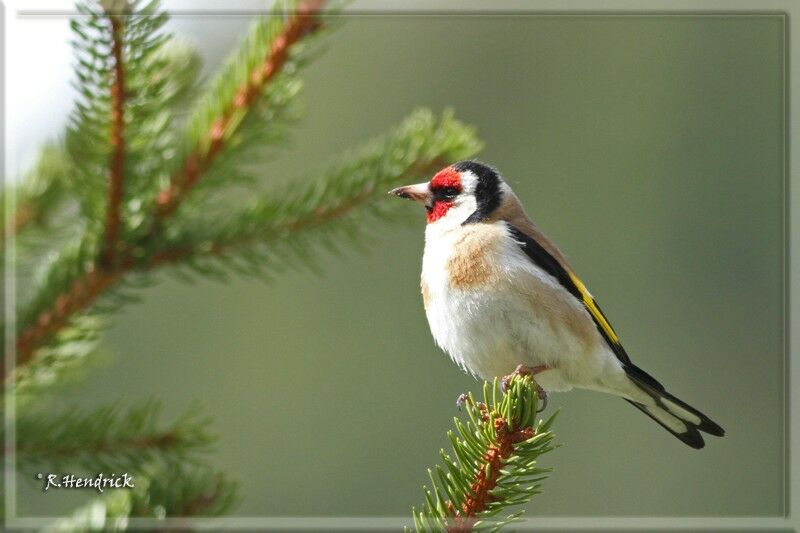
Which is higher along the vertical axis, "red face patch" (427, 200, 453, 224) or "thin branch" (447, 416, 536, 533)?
"red face patch" (427, 200, 453, 224)

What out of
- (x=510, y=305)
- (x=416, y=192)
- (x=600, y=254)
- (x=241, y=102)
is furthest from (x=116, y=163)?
(x=600, y=254)

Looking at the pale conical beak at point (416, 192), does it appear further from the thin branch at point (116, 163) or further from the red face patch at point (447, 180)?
the thin branch at point (116, 163)

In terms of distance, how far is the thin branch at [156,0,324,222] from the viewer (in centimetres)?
131

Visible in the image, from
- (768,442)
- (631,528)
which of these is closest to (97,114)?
(631,528)

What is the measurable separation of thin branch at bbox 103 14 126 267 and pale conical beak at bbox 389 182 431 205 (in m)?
0.43

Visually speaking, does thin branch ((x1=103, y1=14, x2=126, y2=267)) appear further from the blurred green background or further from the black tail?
the black tail

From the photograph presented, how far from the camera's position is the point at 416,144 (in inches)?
56.6

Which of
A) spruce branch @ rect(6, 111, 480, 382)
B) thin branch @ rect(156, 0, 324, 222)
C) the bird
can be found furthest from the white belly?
thin branch @ rect(156, 0, 324, 222)

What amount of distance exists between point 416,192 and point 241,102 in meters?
0.45

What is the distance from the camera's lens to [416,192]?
5.57ft

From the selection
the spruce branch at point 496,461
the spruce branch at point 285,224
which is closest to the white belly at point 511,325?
the spruce branch at point 285,224

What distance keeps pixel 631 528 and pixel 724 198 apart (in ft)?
3.43

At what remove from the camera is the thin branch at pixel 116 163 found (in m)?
1.26

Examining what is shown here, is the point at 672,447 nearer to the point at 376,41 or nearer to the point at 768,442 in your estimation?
the point at 768,442
